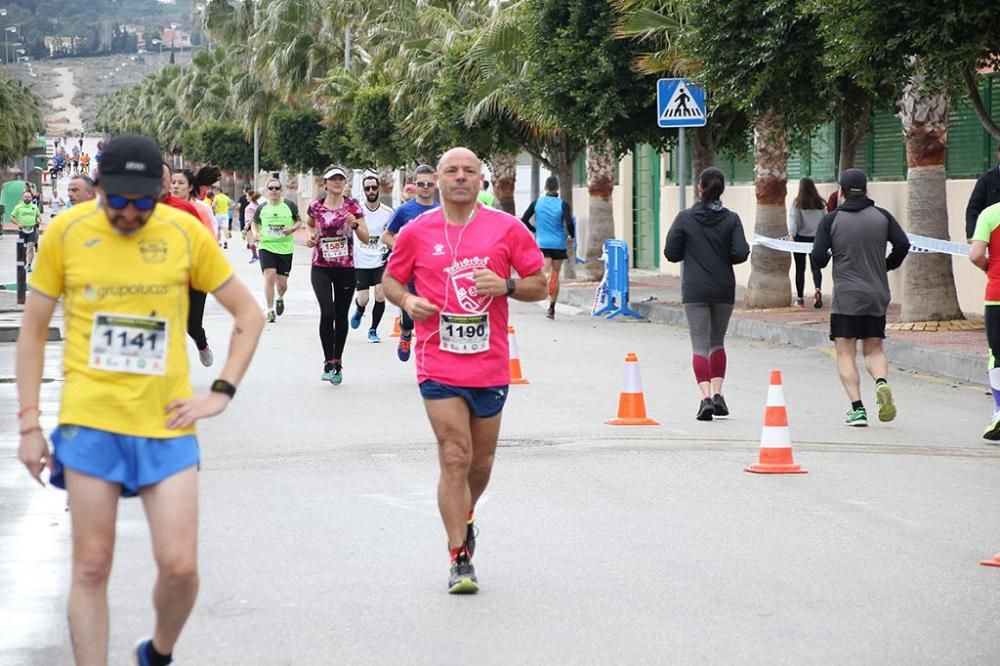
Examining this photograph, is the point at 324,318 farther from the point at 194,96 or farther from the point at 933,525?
the point at 194,96

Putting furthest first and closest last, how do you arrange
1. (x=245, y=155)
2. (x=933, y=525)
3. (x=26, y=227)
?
(x=245, y=155)
(x=26, y=227)
(x=933, y=525)

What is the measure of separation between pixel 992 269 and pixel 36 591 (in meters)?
6.77

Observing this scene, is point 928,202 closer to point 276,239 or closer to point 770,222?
point 770,222

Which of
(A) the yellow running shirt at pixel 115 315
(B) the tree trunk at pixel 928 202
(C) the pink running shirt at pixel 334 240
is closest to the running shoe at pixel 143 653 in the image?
(A) the yellow running shirt at pixel 115 315

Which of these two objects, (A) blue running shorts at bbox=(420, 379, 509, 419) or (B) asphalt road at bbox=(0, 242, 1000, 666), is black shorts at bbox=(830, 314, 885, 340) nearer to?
(B) asphalt road at bbox=(0, 242, 1000, 666)

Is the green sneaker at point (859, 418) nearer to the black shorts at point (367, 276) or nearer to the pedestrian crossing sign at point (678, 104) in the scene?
the black shorts at point (367, 276)

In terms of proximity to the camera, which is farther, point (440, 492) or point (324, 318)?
point (324, 318)

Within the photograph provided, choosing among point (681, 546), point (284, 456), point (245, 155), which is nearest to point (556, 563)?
point (681, 546)

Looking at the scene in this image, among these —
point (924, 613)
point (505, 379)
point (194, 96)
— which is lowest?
point (924, 613)

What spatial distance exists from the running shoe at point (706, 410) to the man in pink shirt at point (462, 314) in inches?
218

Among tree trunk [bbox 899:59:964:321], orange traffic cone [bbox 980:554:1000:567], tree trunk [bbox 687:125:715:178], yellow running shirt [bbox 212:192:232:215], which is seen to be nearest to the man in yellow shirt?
orange traffic cone [bbox 980:554:1000:567]

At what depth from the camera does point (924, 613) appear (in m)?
6.66

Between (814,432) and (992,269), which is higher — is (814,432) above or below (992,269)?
below

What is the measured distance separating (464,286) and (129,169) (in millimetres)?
2330
